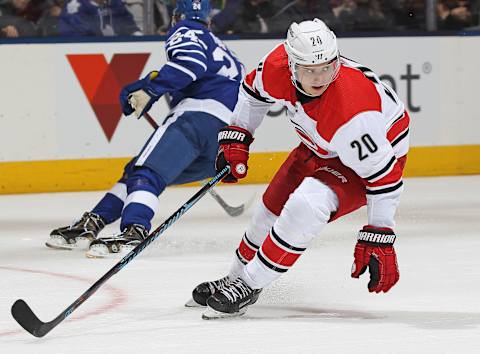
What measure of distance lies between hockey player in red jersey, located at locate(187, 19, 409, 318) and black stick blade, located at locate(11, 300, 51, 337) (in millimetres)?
539

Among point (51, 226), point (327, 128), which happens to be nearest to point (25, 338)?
point (327, 128)

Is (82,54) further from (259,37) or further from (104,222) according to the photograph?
(104,222)

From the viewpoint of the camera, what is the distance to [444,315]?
4.25 meters

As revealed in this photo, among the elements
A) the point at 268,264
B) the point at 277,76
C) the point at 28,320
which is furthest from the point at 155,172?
the point at 28,320

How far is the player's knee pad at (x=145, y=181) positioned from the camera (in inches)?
231

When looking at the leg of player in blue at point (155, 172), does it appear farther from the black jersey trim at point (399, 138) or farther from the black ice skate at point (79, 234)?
the black jersey trim at point (399, 138)

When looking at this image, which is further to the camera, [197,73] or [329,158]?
[197,73]

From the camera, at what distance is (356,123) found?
13.0 ft

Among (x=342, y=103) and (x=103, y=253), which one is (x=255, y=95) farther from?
(x=103, y=253)

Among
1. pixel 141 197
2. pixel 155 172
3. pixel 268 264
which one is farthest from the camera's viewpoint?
pixel 155 172

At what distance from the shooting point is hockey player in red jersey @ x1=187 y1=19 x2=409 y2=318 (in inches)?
156

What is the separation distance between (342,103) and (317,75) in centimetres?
11

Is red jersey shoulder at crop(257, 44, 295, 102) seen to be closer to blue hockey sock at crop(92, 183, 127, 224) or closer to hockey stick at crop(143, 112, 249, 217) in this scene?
blue hockey sock at crop(92, 183, 127, 224)

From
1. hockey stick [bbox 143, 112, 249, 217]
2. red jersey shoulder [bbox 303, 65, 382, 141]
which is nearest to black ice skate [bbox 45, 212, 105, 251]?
hockey stick [bbox 143, 112, 249, 217]
